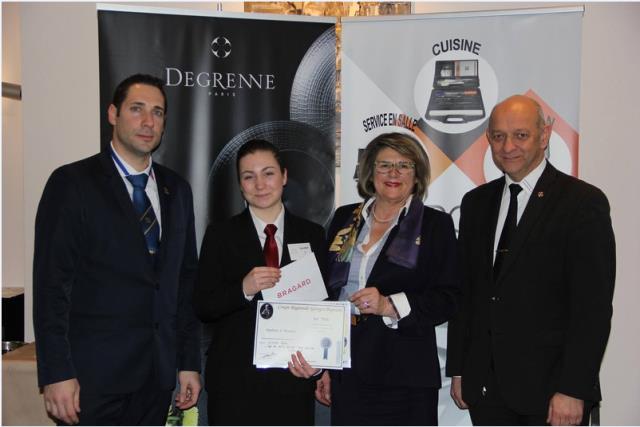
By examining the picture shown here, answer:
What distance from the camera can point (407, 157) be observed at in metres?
3.04

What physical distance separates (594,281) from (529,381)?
1.79ft

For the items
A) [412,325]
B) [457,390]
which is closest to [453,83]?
[412,325]

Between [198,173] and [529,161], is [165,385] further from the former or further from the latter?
[529,161]

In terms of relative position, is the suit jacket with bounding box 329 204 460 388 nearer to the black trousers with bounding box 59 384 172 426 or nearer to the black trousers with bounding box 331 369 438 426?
the black trousers with bounding box 331 369 438 426

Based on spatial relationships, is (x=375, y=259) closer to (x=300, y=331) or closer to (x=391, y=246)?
(x=391, y=246)

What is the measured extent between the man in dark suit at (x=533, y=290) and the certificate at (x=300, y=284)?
2.49 ft

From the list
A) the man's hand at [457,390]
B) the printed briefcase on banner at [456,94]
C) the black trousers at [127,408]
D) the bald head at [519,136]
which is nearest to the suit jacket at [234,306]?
the black trousers at [127,408]

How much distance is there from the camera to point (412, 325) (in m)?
2.84

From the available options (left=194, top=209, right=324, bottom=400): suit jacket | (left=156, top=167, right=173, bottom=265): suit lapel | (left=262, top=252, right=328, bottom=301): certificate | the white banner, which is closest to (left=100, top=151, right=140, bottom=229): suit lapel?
(left=156, top=167, right=173, bottom=265): suit lapel

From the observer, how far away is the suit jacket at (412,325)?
287 centimetres

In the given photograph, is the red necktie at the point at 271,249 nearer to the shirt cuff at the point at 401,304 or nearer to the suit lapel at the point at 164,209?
the suit lapel at the point at 164,209

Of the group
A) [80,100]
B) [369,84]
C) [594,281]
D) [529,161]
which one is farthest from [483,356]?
[80,100]

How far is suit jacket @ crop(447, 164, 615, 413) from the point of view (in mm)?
2592

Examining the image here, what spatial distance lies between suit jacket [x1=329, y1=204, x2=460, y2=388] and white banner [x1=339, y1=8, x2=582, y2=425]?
1.03 m
